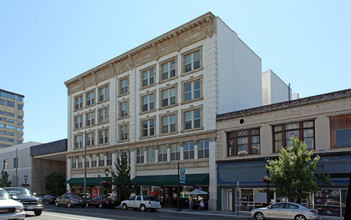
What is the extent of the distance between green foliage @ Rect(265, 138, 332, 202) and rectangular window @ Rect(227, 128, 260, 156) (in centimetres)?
640

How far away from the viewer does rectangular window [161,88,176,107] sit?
4022 centimetres

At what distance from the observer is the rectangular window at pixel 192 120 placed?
122ft

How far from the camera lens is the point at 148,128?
42.9 meters

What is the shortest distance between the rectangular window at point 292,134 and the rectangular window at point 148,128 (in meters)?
15.8

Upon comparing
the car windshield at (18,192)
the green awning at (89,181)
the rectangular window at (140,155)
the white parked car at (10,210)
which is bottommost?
the green awning at (89,181)

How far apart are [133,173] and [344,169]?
2472 cm

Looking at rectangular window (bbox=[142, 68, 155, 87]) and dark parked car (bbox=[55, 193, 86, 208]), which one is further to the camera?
rectangular window (bbox=[142, 68, 155, 87])

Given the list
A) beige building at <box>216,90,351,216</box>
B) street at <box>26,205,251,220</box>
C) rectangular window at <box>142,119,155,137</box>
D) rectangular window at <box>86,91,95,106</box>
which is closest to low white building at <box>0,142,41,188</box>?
rectangular window at <box>86,91,95,106</box>

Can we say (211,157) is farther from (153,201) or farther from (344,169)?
(344,169)

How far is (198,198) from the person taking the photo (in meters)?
35.9

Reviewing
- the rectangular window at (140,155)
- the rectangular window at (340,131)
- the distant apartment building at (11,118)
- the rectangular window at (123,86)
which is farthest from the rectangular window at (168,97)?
the distant apartment building at (11,118)

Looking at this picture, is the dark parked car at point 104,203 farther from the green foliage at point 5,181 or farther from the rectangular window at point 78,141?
the green foliage at point 5,181

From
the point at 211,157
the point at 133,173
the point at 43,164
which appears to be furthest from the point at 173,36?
the point at 43,164

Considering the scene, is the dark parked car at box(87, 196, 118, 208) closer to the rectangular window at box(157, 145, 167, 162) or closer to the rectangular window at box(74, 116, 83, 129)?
the rectangular window at box(157, 145, 167, 162)
